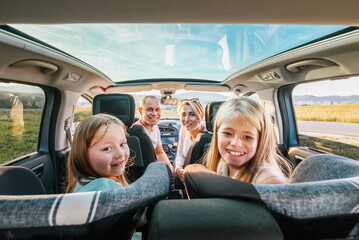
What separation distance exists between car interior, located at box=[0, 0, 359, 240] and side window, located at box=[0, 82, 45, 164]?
0.06ft

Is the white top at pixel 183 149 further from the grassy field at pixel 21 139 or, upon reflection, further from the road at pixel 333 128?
the grassy field at pixel 21 139

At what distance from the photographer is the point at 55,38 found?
220 centimetres

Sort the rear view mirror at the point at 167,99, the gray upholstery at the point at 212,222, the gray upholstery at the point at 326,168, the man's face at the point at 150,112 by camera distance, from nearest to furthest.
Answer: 1. the gray upholstery at the point at 212,222
2. the gray upholstery at the point at 326,168
3. the man's face at the point at 150,112
4. the rear view mirror at the point at 167,99

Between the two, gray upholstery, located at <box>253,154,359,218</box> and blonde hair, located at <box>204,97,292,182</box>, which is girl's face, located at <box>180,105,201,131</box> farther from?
gray upholstery, located at <box>253,154,359,218</box>

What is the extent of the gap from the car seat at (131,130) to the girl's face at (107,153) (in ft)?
4.32

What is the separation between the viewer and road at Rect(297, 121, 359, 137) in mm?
2402

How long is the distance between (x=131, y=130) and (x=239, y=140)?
179 cm

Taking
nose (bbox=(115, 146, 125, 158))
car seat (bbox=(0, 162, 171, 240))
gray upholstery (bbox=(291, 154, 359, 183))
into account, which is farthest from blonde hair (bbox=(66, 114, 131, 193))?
gray upholstery (bbox=(291, 154, 359, 183))

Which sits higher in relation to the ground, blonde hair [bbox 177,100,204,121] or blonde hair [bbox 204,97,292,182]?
blonde hair [bbox 177,100,204,121]

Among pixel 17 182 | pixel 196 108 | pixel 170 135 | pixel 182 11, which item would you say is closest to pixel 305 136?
pixel 196 108

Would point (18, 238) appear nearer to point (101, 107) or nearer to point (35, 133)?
point (101, 107)

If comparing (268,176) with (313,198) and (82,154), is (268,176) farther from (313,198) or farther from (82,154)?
(82,154)

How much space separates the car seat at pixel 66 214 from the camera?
439 millimetres

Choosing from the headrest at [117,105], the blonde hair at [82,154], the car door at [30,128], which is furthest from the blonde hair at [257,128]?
the car door at [30,128]
